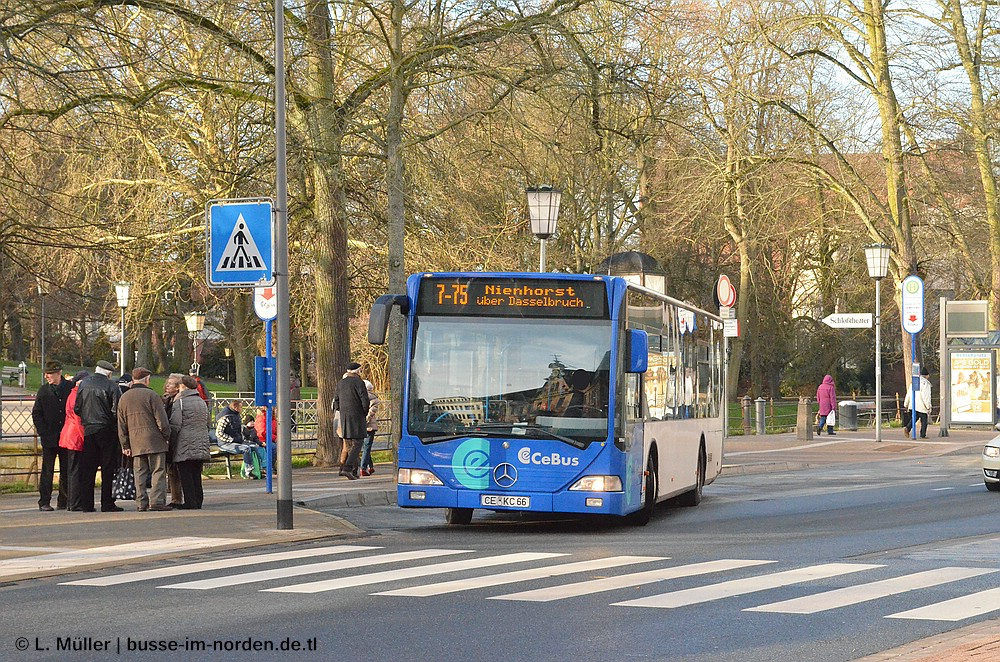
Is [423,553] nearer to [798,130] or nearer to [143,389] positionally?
[143,389]

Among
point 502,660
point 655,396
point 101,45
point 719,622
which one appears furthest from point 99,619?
point 101,45

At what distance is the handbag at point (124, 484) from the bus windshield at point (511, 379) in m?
4.03

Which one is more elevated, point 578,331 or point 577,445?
point 578,331

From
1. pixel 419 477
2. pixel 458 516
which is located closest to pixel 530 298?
pixel 419 477

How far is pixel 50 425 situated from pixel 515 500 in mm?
5853

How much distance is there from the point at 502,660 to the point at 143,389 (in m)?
10.00

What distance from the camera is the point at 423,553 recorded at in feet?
45.9

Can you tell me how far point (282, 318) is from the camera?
613 inches

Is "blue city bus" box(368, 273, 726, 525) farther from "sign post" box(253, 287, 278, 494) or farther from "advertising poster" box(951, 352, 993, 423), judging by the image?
"advertising poster" box(951, 352, 993, 423)

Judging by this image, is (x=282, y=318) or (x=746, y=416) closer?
(x=282, y=318)

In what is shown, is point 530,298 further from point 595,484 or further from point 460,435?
point 595,484

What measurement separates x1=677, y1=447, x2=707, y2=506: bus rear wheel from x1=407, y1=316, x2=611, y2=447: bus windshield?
543 centimetres

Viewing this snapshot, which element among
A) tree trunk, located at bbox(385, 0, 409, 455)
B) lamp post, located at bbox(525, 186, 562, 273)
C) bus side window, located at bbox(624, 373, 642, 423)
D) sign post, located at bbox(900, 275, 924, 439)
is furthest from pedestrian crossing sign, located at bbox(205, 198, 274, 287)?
sign post, located at bbox(900, 275, 924, 439)

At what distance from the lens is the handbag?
18.1m
